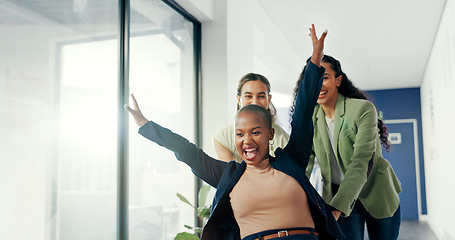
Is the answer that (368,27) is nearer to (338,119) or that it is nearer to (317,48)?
(338,119)

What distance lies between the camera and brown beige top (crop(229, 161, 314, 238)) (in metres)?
1.34

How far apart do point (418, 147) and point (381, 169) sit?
26.3 feet

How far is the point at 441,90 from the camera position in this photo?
5023 millimetres

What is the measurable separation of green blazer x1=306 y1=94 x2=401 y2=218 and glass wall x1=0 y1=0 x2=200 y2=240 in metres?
1.16

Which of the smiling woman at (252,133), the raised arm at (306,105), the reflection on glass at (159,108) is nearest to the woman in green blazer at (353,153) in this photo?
the raised arm at (306,105)

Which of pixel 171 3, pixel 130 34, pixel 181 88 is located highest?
pixel 171 3

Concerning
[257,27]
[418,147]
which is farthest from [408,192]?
[257,27]

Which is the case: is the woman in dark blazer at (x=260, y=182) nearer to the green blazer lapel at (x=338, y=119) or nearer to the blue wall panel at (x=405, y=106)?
the green blazer lapel at (x=338, y=119)

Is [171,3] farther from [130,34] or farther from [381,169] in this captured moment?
[381,169]

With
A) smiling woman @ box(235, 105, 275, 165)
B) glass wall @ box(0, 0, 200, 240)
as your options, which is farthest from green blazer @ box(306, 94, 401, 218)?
glass wall @ box(0, 0, 200, 240)

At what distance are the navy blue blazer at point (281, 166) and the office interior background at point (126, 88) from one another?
0.74 m

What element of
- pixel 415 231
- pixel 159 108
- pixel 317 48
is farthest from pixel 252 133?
pixel 415 231

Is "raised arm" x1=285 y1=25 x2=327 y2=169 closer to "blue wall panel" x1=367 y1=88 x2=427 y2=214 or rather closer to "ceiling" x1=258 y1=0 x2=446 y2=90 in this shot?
"ceiling" x1=258 y1=0 x2=446 y2=90

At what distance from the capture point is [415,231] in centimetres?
720
